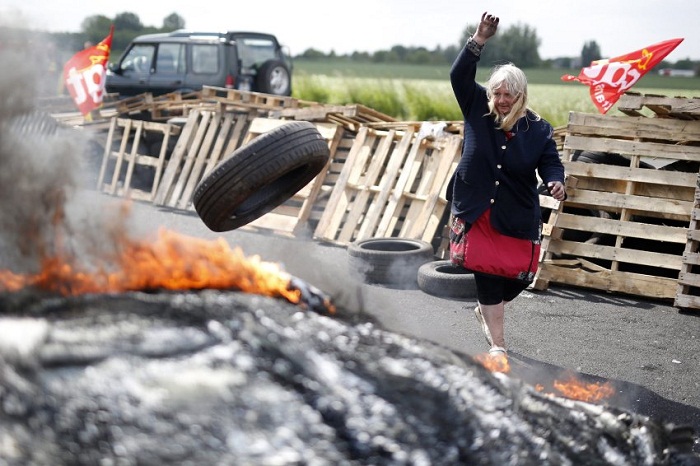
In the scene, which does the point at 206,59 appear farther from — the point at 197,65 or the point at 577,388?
the point at 577,388

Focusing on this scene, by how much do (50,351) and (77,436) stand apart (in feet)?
1.20

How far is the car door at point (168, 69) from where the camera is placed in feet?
52.5

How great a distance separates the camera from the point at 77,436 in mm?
2365

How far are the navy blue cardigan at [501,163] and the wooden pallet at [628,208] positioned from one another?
3036mm

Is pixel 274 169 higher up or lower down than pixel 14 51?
lower down

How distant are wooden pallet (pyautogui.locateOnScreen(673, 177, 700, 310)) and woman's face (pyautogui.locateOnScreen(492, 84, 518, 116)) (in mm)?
3306

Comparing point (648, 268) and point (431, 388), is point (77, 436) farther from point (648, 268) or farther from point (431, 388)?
point (648, 268)

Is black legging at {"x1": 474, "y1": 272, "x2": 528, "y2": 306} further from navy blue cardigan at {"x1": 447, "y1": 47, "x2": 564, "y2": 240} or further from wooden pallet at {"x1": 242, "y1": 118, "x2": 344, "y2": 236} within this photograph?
wooden pallet at {"x1": 242, "y1": 118, "x2": 344, "y2": 236}

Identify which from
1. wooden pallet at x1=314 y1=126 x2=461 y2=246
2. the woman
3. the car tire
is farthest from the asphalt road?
the car tire

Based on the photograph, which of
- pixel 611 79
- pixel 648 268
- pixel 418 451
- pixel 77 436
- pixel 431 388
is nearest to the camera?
pixel 77 436

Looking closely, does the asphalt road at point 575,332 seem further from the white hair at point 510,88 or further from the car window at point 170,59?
the car window at point 170,59

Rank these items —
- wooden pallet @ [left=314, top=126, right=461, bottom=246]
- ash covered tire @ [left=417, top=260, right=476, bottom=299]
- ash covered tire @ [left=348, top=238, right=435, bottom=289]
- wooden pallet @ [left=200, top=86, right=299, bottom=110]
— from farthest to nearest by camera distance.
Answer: wooden pallet @ [left=200, top=86, right=299, bottom=110]
wooden pallet @ [left=314, top=126, right=461, bottom=246]
ash covered tire @ [left=348, top=238, right=435, bottom=289]
ash covered tire @ [left=417, top=260, right=476, bottom=299]

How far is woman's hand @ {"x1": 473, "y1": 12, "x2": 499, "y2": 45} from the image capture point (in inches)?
174

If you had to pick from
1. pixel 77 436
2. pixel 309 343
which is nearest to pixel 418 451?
pixel 309 343
